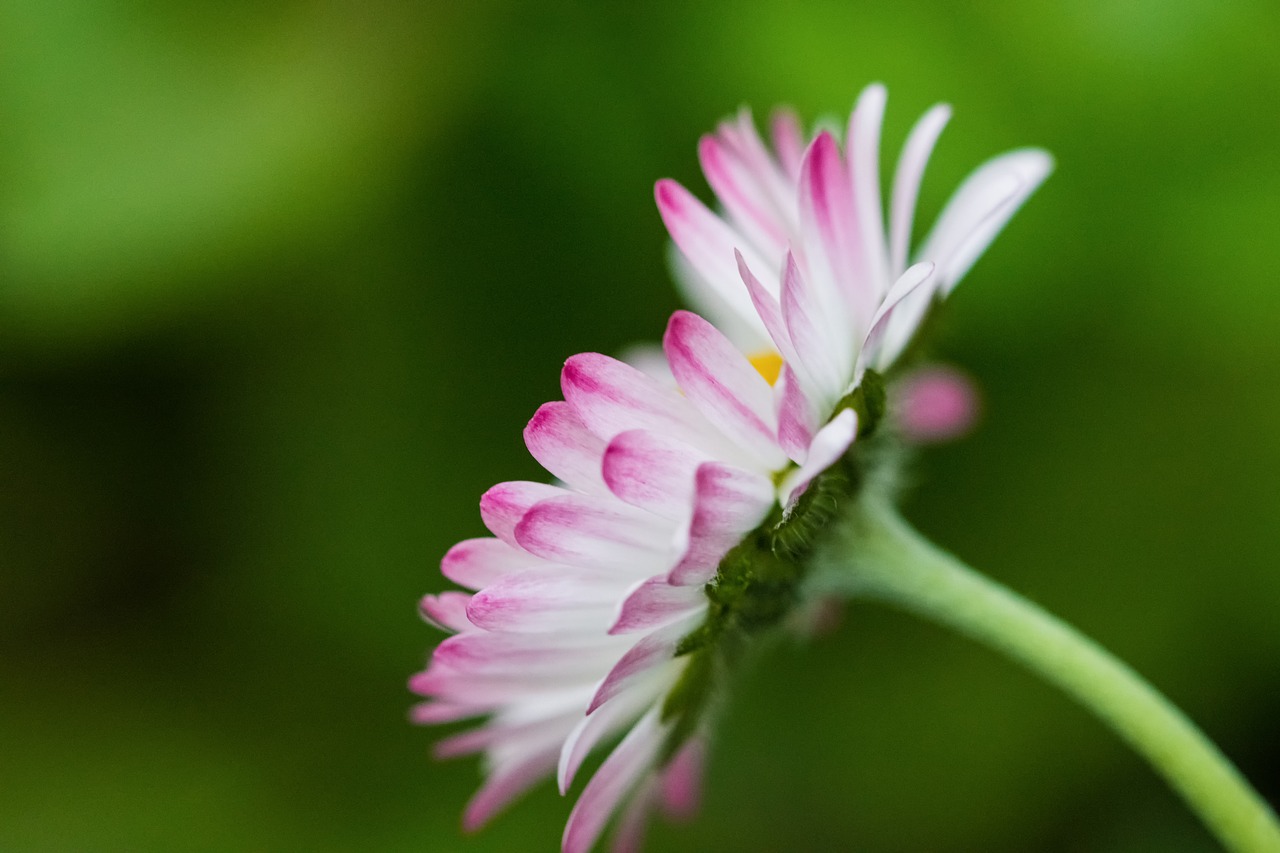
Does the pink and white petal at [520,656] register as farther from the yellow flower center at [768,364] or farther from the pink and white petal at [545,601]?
the yellow flower center at [768,364]

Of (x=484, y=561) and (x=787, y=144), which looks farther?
(x=787, y=144)

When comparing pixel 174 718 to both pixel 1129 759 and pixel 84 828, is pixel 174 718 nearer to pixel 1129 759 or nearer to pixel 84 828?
pixel 84 828

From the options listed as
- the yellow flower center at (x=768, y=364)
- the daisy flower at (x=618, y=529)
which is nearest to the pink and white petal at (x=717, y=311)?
the yellow flower center at (x=768, y=364)

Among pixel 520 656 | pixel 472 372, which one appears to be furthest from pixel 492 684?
pixel 472 372

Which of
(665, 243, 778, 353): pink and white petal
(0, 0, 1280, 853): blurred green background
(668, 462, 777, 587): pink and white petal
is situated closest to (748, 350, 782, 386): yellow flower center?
(665, 243, 778, 353): pink and white petal

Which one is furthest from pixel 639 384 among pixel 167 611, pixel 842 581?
pixel 167 611

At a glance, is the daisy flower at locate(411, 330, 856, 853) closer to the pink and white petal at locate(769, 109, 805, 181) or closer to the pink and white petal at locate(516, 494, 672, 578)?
the pink and white petal at locate(516, 494, 672, 578)

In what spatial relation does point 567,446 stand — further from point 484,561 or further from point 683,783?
point 683,783
